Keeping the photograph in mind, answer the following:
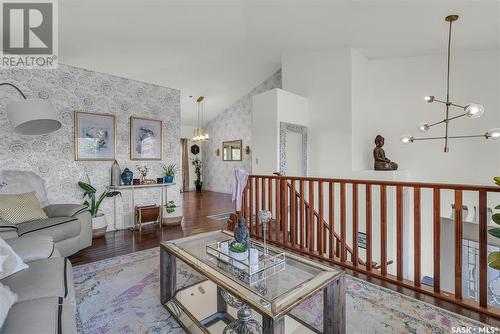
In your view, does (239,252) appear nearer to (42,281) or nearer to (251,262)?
(251,262)

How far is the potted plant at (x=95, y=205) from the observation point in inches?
144

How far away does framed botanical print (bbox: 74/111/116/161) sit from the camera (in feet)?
12.7

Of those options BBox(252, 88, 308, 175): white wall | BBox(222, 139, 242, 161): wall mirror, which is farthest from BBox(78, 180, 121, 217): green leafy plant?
BBox(222, 139, 242, 161): wall mirror

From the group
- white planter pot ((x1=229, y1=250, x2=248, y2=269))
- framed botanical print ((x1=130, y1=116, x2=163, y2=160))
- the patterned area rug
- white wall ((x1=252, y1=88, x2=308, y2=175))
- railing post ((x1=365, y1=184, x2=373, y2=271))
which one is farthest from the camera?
framed botanical print ((x1=130, y1=116, x2=163, y2=160))

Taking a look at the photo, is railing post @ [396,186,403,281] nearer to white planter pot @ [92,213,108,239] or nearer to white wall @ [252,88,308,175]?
white wall @ [252,88,308,175]

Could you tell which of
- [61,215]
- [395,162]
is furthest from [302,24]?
[61,215]

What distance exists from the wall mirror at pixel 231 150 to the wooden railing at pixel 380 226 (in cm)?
379

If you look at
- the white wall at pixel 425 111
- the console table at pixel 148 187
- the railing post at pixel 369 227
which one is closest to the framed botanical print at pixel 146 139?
the console table at pixel 148 187

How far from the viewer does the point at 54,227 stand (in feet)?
8.48

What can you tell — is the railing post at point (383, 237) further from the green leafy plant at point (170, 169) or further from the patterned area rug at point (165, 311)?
the green leafy plant at point (170, 169)

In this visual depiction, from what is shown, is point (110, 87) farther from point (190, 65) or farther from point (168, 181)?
point (168, 181)

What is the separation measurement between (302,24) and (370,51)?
60.4 inches

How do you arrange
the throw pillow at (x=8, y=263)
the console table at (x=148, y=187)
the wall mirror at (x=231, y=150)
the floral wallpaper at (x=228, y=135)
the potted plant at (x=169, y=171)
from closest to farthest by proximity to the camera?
the throw pillow at (x=8, y=263)
the console table at (x=148, y=187)
the potted plant at (x=169, y=171)
the floral wallpaper at (x=228, y=135)
the wall mirror at (x=231, y=150)

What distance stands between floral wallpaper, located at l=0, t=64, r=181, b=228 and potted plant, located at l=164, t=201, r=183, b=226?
20.2 inches
